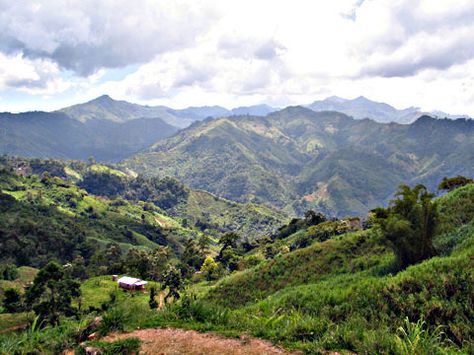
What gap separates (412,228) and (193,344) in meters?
18.7

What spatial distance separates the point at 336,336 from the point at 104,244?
151m

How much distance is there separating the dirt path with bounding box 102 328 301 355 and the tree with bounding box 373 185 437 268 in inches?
623

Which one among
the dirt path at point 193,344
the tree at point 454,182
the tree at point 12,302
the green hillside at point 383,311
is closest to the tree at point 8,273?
the tree at point 12,302

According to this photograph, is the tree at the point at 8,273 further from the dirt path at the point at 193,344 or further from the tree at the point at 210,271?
the dirt path at the point at 193,344

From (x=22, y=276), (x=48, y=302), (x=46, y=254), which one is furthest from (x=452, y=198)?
(x=46, y=254)

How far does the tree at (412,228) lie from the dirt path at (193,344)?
15825mm

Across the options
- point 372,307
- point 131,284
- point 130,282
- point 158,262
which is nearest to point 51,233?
point 158,262

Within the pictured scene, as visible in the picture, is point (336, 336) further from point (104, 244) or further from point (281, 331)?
point (104, 244)


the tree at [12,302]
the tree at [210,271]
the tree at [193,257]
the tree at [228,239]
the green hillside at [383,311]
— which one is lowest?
the tree at [193,257]

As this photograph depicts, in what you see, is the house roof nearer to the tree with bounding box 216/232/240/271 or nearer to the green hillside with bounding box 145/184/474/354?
the tree with bounding box 216/232/240/271

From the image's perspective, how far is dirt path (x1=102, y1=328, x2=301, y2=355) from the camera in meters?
13.2

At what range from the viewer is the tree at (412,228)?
1010 inches

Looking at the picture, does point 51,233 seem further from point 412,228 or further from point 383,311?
point 383,311

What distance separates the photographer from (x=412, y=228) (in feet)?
85.8
